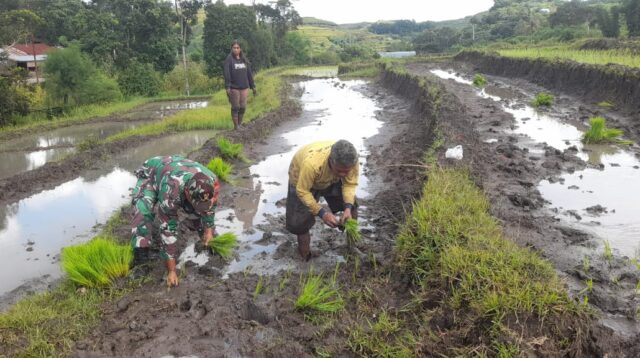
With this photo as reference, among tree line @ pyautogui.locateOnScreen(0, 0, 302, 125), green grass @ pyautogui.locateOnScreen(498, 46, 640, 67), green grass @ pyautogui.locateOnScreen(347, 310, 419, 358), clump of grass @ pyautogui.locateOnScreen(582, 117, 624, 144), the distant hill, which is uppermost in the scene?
the distant hill

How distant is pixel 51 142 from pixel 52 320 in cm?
1061

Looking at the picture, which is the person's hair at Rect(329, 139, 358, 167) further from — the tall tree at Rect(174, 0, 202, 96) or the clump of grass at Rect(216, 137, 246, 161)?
the tall tree at Rect(174, 0, 202, 96)

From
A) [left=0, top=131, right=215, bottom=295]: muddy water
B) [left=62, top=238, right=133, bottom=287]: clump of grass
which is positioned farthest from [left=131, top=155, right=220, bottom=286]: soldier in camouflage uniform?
[left=0, top=131, right=215, bottom=295]: muddy water

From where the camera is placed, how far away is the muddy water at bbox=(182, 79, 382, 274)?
476 cm

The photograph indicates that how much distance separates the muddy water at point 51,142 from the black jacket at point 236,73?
4166mm

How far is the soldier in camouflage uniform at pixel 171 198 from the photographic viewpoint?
363cm

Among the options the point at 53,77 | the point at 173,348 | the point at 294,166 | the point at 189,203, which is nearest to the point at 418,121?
the point at 294,166

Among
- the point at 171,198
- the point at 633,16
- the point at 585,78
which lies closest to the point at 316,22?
the point at 633,16

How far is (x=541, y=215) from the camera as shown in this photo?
17.1ft

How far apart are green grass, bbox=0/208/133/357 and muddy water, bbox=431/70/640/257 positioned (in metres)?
4.65

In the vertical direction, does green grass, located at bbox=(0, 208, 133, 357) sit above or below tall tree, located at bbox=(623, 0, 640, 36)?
below

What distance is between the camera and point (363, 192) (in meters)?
6.73

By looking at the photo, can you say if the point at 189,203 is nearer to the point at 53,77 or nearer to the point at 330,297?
the point at 330,297

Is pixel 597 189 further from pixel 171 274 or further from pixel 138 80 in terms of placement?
pixel 138 80
